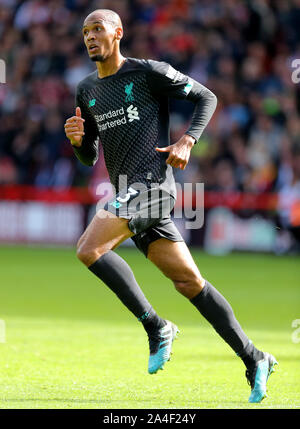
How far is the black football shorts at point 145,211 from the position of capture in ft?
18.1

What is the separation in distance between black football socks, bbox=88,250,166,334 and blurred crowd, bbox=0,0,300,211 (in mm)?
11392

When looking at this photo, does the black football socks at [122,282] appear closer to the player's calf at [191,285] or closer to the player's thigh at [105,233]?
the player's thigh at [105,233]

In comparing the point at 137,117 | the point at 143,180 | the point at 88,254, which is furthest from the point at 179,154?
the point at 88,254

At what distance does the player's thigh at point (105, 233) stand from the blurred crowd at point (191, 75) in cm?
1162

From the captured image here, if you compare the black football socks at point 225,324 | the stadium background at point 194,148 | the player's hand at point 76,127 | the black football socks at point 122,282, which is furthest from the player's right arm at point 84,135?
the stadium background at point 194,148

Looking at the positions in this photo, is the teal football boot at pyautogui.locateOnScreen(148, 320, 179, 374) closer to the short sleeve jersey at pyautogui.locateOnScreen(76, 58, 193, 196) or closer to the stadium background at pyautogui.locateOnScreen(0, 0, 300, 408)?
the short sleeve jersey at pyautogui.locateOnScreen(76, 58, 193, 196)

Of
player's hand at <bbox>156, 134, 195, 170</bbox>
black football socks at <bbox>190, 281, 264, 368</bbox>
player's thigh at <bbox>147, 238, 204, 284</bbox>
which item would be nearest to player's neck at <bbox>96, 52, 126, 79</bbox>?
player's hand at <bbox>156, 134, 195, 170</bbox>

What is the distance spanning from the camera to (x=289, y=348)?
782 cm

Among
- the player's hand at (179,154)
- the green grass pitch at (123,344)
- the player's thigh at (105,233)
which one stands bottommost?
the green grass pitch at (123,344)

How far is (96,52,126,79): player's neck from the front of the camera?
231 inches

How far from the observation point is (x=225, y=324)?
220 inches

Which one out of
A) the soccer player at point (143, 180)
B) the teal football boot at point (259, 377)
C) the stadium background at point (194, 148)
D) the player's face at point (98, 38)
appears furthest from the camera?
the stadium background at point (194, 148)
